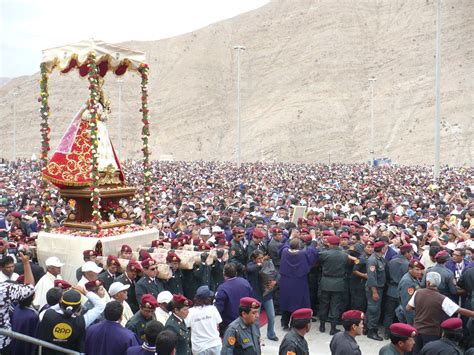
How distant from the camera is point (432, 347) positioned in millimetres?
5688

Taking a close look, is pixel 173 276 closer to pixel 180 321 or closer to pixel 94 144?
pixel 180 321

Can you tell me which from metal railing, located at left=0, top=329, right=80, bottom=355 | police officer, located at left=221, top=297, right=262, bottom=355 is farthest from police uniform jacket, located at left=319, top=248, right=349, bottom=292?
metal railing, located at left=0, top=329, right=80, bottom=355

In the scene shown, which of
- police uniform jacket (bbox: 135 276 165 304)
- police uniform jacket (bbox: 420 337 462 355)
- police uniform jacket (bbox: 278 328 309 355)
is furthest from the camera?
police uniform jacket (bbox: 135 276 165 304)

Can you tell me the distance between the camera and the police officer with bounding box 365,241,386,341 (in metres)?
9.03

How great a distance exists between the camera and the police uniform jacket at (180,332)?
6117 millimetres

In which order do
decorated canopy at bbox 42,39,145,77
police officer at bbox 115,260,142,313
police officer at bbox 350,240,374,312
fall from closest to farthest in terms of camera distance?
Answer: police officer at bbox 115,260,142,313 < police officer at bbox 350,240,374,312 < decorated canopy at bbox 42,39,145,77

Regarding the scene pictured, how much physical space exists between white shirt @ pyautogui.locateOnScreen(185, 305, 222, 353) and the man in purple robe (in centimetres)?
318

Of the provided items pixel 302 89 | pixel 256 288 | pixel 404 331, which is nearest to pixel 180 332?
pixel 404 331

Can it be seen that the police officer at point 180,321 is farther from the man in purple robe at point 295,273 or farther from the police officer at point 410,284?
the man in purple robe at point 295,273

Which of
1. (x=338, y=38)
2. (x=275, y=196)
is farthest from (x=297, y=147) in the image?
(x=275, y=196)

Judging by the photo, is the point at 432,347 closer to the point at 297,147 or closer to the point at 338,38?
the point at 297,147

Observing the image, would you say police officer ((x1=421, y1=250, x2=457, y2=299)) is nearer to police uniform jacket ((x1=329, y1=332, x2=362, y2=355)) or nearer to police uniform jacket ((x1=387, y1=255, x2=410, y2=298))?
police uniform jacket ((x1=387, y1=255, x2=410, y2=298))

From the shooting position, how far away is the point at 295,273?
9.61 meters

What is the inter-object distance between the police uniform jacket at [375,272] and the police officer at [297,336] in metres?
3.69
